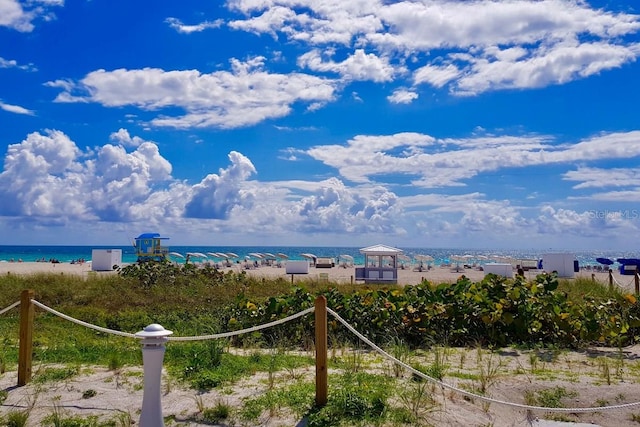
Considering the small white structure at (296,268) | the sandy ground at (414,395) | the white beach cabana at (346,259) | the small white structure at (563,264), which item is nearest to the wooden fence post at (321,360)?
the sandy ground at (414,395)

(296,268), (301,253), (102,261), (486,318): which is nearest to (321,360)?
(486,318)

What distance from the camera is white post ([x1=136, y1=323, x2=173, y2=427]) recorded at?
15.1 feet

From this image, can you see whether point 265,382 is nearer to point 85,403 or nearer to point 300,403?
point 300,403

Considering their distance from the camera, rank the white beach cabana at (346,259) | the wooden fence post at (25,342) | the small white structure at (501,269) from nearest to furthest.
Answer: the wooden fence post at (25,342) → the small white structure at (501,269) → the white beach cabana at (346,259)

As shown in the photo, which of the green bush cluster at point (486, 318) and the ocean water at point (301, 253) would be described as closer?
the green bush cluster at point (486, 318)

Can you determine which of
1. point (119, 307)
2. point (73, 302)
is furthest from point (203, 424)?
point (73, 302)

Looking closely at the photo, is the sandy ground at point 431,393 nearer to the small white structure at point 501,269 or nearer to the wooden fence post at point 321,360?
the wooden fence post at point 321,360

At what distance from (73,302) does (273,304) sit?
23.7 feet

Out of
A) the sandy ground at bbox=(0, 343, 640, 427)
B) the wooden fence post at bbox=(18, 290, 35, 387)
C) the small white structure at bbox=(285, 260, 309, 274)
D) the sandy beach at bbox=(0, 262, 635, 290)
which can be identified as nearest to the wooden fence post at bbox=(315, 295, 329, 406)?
the sandy ground at bbox=(0, 343, 640, 427)

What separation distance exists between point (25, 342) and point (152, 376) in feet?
8.93

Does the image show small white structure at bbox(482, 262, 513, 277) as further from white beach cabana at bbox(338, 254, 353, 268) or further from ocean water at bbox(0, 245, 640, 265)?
white beach cabana at bbox(338, 254, 353, 268)

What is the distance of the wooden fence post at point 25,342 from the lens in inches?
251

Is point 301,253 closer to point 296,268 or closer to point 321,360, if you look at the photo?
point 296,268

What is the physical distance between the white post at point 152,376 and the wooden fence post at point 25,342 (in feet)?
8.56
